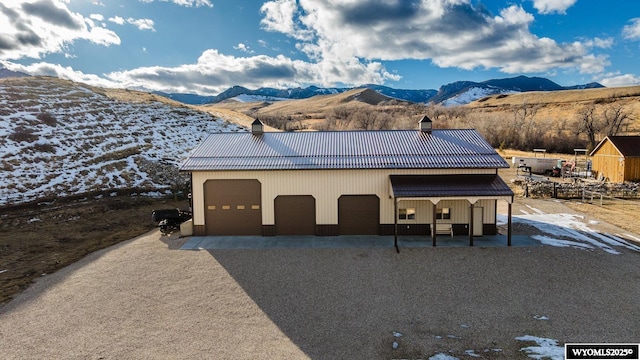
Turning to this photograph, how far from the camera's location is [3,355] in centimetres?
951

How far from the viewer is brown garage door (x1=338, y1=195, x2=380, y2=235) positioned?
19422 millimetres

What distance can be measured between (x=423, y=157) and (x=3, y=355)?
59.2 ft

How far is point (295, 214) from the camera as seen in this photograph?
64.8 feet

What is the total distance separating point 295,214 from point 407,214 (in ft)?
19.4

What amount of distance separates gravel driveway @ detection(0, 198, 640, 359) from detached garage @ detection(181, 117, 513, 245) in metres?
2.56

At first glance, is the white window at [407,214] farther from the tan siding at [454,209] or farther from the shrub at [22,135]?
the shrub at [22,135]

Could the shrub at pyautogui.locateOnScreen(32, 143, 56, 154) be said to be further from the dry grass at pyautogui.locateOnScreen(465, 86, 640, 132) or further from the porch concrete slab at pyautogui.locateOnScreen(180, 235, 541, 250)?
the dry grass at pyautogui.locateOnScreen(465, 86, 640, 132)

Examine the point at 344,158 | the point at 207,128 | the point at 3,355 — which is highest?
the point at 207,128

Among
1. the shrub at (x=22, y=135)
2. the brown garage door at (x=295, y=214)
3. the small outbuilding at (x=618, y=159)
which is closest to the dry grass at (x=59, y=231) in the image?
the brown garage door at (x=295, y=214)

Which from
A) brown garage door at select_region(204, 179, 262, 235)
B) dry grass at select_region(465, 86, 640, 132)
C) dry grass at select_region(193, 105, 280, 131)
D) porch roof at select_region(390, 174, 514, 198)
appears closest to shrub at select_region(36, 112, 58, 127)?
dry grass at select_region(193, 105, 280, 131)

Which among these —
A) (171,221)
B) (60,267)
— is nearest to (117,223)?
(171,221)

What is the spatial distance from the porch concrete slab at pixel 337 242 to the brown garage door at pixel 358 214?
0.38 m

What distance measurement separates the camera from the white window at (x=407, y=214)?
761 inches

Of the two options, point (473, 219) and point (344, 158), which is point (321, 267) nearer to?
point (344, 158)
